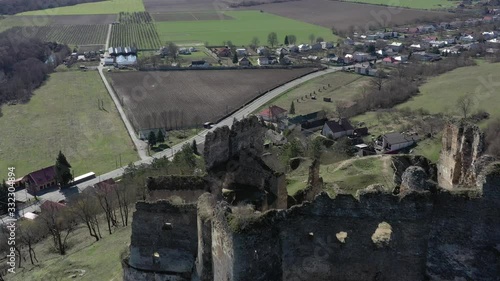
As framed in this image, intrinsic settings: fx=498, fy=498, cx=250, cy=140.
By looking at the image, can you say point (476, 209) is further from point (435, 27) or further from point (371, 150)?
point (435, 27)

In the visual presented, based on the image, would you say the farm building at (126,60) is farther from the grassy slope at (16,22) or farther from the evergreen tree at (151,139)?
the evergreen tree at (151,139)

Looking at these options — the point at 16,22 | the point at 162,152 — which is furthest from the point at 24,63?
the point at 162,152

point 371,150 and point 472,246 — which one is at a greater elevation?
point 472,246

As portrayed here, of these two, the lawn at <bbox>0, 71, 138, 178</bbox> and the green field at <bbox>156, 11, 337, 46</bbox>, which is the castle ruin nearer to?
the lawn at <bbox>0, 71, 138, 178</bbox>

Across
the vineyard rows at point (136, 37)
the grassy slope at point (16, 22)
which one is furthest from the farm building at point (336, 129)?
the grassy slope at point (16, 22)

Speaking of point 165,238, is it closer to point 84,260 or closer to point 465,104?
point 84,260

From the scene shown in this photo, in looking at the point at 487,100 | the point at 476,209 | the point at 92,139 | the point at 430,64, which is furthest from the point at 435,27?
the point at 476,209
